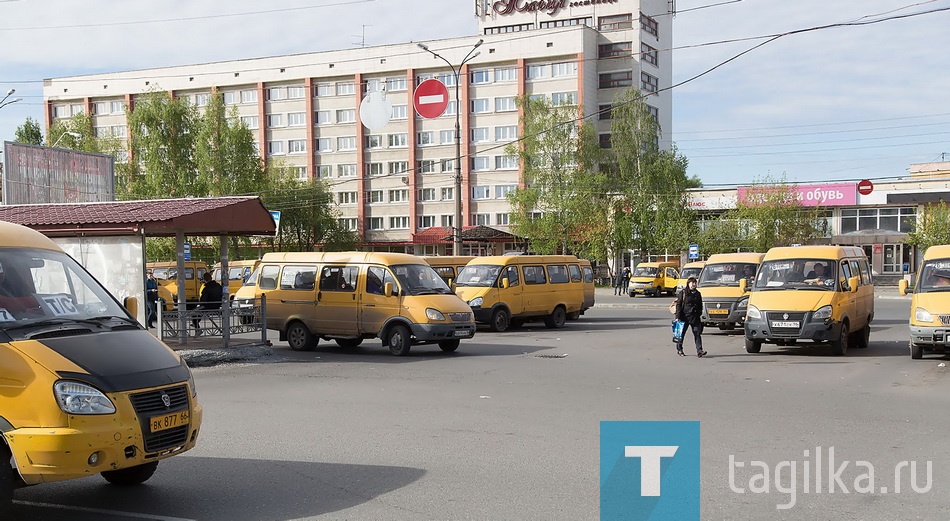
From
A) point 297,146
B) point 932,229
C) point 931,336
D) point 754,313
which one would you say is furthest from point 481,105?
point 931,336

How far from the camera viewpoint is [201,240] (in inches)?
2692

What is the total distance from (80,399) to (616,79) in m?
74.8

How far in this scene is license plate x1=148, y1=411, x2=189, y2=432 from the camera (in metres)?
6.45

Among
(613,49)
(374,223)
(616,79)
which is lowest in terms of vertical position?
(374,223)

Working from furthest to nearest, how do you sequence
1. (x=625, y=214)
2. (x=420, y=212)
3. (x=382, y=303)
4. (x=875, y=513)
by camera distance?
(x=420, y=212), (x=625, y=214), (x=382, y=303), (x=875, y=513)

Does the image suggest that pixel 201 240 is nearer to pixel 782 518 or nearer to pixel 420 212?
pixel 420 212

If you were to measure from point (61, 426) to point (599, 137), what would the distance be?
75163 mm

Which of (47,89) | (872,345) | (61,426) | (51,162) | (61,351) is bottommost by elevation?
(872,345)

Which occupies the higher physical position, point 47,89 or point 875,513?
point 47,89

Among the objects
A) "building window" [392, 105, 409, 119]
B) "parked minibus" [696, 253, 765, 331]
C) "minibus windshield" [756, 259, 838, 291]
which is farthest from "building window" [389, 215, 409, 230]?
"minibus windshield" [756, 259, 838, 291]

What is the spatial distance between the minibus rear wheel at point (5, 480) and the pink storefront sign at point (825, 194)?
6315cm

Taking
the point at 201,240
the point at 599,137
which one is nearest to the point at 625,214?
the point at 599,137

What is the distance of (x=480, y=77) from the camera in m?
78.3

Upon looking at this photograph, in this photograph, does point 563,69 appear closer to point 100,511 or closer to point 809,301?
point 809,301
